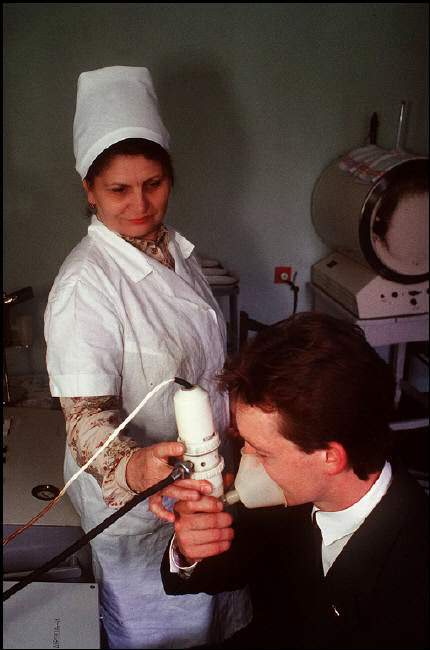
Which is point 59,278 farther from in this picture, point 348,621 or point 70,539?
point 348,621

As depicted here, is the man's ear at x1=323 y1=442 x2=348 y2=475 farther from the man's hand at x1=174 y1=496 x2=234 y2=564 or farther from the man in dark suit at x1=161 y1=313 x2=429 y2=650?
the man's hand at x1=174 y1=496 x2=234 y2=564

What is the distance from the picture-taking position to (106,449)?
3.21ft

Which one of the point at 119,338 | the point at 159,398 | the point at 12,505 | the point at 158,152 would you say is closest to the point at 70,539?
the point at 12,505

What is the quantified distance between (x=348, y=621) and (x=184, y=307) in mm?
754

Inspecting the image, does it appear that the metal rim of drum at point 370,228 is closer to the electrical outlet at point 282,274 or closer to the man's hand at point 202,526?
the electrical outlet at point 282,274

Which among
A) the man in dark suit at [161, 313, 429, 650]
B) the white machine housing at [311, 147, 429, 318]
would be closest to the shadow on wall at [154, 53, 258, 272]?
the white machine housing at [311, 147, 429, 318]

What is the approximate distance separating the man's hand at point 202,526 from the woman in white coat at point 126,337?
109 millimetres

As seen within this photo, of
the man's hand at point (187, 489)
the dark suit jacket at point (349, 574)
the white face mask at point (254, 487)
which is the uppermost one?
the man's hand at point (187, 489)

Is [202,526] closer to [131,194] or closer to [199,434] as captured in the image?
[199,434]

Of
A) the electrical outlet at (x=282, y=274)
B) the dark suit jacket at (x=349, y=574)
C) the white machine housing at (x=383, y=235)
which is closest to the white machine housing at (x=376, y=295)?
the white machine housing at (x=383, y=235)

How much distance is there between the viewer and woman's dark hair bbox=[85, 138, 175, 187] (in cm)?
118

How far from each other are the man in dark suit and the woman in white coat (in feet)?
0.54

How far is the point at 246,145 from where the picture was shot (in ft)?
8.31

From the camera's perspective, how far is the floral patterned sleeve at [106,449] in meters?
0.97
